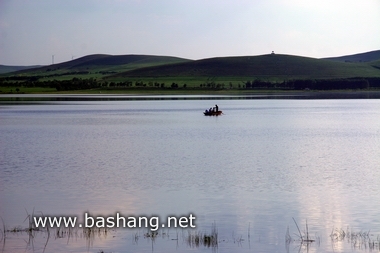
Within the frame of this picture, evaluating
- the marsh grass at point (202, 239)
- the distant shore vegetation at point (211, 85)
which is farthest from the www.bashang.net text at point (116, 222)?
the distant shore vegetation at point (211, 85)

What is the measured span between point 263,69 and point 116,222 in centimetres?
13867

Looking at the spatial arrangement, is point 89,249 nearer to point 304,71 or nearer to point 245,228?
point 245,228

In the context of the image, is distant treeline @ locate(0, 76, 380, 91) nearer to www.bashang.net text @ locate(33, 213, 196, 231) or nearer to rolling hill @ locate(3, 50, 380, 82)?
rolling hill @ locate(3, 50, 380, 82)

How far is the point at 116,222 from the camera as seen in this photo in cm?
1458

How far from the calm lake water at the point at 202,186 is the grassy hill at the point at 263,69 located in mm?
106476

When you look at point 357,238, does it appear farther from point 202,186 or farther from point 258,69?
point 258,69

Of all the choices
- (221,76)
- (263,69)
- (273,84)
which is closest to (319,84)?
(273,84)

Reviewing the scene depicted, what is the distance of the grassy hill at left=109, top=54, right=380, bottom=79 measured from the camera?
475 feet

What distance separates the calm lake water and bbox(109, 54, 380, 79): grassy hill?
10648cm

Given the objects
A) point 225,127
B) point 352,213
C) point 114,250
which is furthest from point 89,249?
point 225,127

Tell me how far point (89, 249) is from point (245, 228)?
3356 mm

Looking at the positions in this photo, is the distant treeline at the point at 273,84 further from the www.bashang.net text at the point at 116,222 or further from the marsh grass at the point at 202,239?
the marsh grass at the point at 202,239

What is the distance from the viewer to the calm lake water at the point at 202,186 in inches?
521

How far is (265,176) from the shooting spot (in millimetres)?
21672
